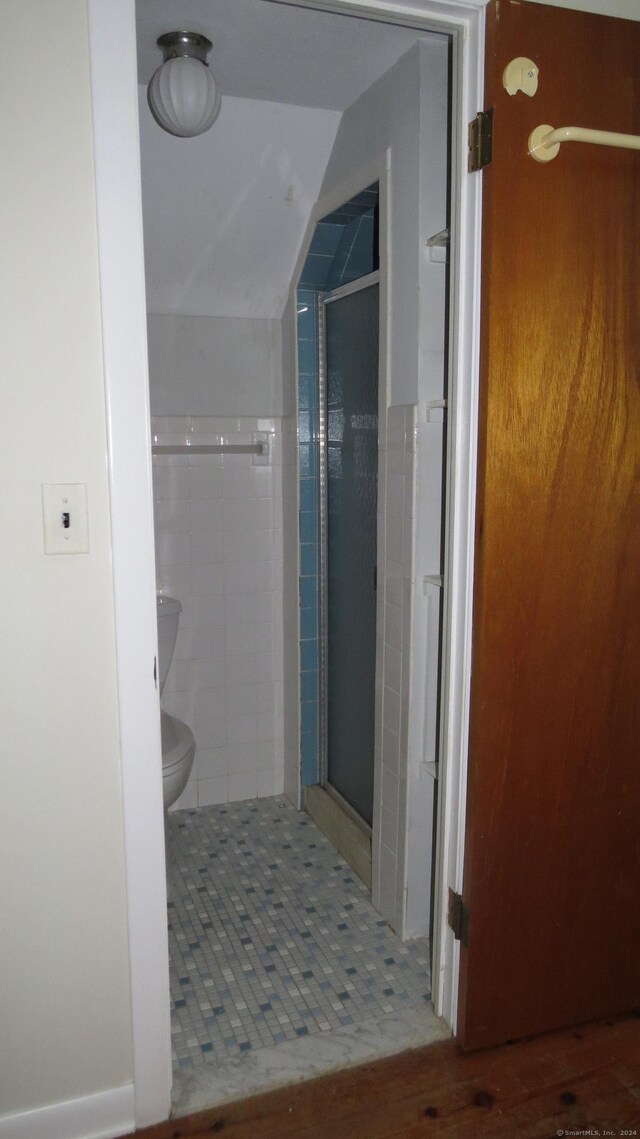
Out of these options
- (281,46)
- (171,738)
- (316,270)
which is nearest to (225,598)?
(171,738)

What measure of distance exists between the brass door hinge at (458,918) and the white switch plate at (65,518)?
1.06 meters

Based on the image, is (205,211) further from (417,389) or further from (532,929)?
(532,929)

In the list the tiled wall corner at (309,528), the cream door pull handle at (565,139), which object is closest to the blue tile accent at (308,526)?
the tiled wall corner at (309,528)

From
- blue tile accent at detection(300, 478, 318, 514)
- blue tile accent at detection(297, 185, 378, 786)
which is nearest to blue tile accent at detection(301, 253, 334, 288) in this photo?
blue tile accent at detection(297, 185, 378, 786)

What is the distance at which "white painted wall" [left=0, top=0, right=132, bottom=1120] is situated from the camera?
1247mm

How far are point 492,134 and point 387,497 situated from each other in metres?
0.89

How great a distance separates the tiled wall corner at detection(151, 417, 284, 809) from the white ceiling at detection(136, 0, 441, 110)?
1.00m

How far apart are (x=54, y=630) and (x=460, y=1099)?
1.24 m

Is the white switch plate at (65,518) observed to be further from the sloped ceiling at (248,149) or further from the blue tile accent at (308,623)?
the blue tile accent at (308,623)

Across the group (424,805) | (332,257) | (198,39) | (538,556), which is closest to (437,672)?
(424,805)

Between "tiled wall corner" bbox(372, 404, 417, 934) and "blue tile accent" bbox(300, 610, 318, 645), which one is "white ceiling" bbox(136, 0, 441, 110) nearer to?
"tiled wall corner" bbox(372, 404, 417, 934)

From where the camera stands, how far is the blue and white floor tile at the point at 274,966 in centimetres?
171

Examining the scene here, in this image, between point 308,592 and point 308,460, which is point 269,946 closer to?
point 308,592

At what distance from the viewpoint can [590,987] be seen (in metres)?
1.80
